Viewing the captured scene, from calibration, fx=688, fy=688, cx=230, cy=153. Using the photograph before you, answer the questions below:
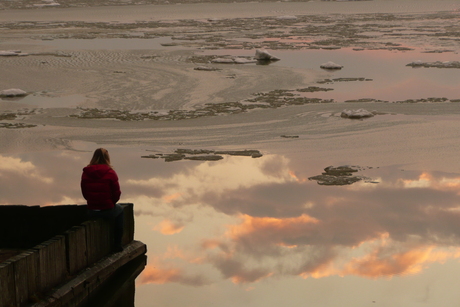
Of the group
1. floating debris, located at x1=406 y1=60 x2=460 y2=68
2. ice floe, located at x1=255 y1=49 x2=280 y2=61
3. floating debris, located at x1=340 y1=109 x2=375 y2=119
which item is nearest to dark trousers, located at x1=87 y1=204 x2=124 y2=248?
floating debris, located at x1=340 y1=109 x2=375 y2=119

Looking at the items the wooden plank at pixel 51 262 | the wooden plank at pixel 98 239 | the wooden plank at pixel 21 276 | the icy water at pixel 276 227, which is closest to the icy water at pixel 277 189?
the icy water at pixel 276 227

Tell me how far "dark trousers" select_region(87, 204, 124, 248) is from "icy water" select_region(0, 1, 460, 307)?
44 cm

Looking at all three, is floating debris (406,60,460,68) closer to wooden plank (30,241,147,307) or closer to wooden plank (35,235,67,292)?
wooden plank (30,241,147,307)

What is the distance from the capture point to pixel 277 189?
28.9 ft

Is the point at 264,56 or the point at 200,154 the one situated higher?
the point at 264,56

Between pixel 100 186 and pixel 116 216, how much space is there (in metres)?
0.33

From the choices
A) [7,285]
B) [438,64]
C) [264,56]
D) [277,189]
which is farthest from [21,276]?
[438,64]

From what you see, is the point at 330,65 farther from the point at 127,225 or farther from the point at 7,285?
the point at 7,285

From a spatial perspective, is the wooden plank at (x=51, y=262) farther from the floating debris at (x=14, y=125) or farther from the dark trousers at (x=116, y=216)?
the floating debris at (x=14, y=125)

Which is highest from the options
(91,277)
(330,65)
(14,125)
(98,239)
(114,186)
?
(114,186)

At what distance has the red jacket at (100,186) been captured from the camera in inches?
243

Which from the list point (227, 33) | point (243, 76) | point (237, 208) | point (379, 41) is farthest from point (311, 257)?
point (227, 33)

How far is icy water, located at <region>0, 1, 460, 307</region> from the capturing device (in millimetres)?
6242

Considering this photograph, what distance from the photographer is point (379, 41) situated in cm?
2589
